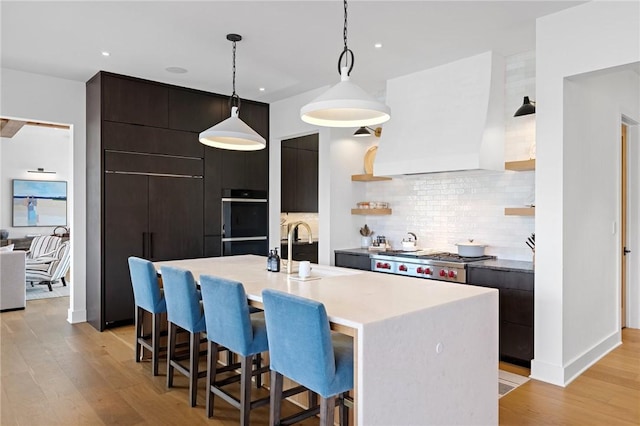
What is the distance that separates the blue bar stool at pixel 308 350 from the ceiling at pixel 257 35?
2.26 meters

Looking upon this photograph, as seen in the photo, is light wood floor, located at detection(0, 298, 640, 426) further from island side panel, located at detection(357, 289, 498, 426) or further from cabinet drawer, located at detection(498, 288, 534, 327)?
island side panel, located at detection(357, 289, 498, 426)

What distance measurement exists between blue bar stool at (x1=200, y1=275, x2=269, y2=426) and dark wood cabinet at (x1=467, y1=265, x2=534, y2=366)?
216cm

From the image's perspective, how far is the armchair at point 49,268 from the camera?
7.05 meters

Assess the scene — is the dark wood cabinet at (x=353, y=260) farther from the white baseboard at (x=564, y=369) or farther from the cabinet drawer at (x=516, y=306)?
the white baseboard at (x=564, y=369)

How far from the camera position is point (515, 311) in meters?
3.71

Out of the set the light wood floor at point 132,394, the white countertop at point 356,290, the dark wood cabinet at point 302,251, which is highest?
the white countertop at point 356,290

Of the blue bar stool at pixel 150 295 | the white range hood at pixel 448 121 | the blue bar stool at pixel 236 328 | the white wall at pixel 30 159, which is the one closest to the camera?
the blue bar stool at pixel 236 328

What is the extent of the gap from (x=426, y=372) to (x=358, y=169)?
3820 mm

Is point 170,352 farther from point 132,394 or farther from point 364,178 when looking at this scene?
point 364,178

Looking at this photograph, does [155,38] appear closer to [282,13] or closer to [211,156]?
[282,13]

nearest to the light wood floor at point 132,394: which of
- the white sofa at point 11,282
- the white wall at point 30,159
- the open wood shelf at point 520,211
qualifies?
the open wood shelf at point 520,211

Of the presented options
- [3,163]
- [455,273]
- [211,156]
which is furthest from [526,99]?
[3,163]

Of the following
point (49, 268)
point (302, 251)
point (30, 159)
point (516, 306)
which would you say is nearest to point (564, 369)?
point (516, 306)

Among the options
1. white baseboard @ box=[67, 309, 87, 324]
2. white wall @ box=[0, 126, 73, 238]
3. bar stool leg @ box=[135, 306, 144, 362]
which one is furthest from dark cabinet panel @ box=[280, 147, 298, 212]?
white wall @ box=[0, 126, 73, 238]
